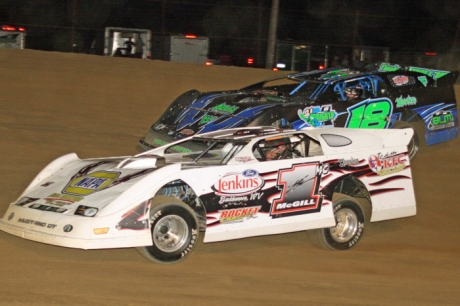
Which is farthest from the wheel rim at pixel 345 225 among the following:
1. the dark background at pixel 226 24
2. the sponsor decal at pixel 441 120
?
the dark background at pixel 226 24

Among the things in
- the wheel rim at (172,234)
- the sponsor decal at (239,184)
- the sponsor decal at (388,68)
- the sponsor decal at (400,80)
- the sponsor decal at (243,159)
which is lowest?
the wheel rim at (172,234)

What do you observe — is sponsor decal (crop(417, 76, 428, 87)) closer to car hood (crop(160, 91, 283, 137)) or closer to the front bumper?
car hood (crop(160, 91, 283, 137))

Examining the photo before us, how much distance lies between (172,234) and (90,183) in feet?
3.14

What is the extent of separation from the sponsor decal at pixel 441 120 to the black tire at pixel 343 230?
16.3 feet

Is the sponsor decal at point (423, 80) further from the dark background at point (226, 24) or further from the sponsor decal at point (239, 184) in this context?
the dark background at point (226, 24)

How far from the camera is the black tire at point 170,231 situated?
658cm

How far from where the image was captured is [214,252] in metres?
7.32

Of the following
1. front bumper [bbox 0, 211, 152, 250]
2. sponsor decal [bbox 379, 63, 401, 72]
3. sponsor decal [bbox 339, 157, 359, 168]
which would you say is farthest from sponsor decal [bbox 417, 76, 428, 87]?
→ front bumper [bbox 0, 211, 152, 250]

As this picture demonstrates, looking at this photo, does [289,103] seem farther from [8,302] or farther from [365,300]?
[8,302]

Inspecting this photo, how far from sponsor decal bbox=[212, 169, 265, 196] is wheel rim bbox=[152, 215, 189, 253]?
450 millimetres

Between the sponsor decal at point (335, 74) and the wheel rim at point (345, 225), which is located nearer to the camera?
the wheel rim at point (345, 225)

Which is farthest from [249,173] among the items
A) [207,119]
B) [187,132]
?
Result: [207,119]

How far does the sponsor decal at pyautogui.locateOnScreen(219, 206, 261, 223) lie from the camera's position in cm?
688

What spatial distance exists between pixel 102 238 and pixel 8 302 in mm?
989
